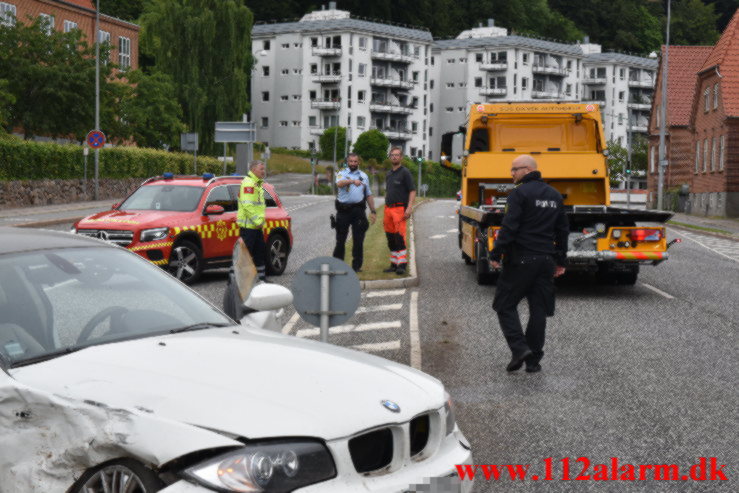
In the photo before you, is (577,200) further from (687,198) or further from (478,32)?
(478,32)

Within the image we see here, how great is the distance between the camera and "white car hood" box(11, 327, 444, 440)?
13.0 ft

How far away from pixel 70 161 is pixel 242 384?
42716mm

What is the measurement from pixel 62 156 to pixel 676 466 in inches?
1597

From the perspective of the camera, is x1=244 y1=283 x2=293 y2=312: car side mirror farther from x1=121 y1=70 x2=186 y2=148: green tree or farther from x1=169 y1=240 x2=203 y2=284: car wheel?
x1=121 y1=70 x2=186 y2=148: green tree

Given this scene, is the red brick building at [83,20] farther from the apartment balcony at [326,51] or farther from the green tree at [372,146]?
the apartment balcony at [326,51]

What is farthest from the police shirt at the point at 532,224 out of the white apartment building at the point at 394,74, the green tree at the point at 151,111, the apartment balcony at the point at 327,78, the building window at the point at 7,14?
the apartment balcony at the point at 327,78

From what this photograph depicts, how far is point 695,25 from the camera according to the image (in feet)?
435

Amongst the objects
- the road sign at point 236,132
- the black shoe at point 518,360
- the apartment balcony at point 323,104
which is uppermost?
the apartment balcony at point 323,104

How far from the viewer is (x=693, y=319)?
13.5m

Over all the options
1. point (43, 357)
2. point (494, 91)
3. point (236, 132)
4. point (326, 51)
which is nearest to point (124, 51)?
point (236, 132)

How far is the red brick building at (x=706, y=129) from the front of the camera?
54.3m

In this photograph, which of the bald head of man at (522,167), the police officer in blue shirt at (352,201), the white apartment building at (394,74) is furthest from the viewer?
the white apartment building at (394,74)

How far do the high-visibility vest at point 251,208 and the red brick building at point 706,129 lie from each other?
42541 mm

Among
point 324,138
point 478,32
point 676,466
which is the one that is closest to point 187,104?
point 324,138
